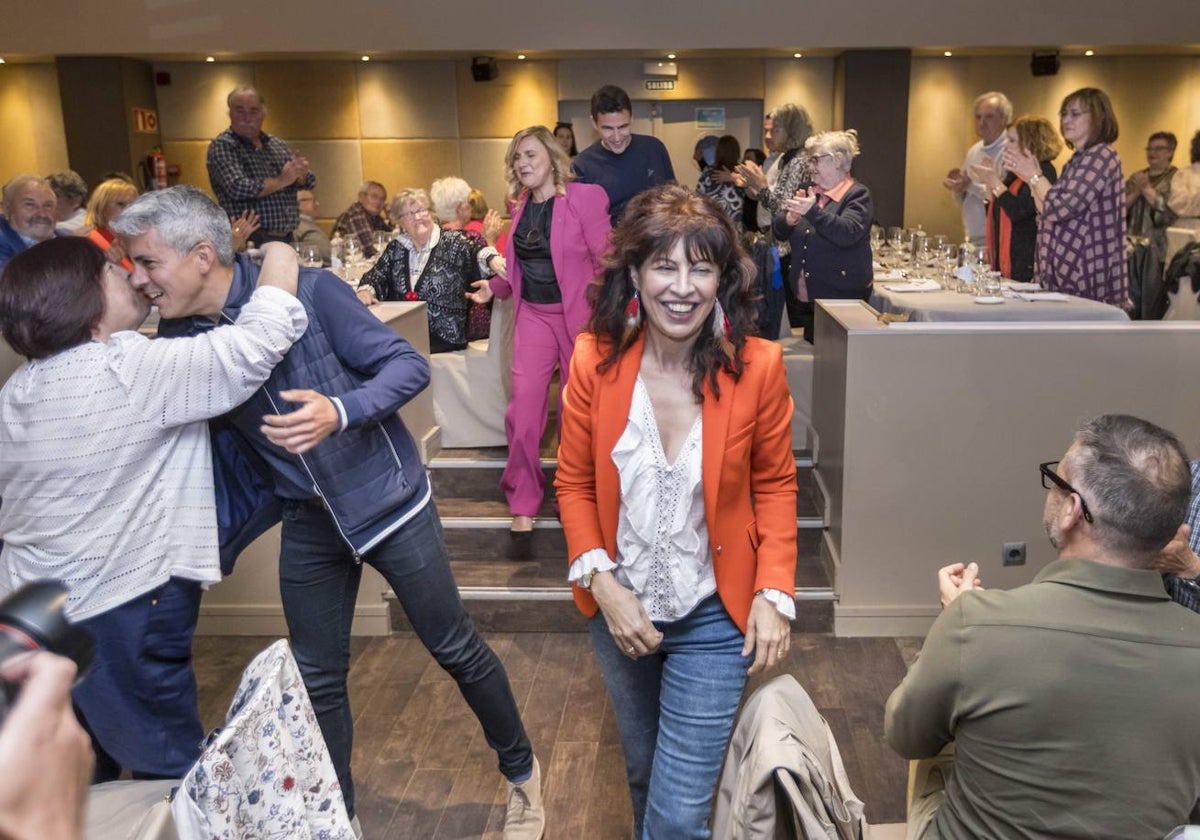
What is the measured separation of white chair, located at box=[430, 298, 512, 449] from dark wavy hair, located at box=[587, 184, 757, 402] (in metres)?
2.77

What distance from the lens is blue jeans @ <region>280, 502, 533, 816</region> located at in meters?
2.48

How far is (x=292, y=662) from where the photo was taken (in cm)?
169

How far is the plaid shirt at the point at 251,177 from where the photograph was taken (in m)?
6.26

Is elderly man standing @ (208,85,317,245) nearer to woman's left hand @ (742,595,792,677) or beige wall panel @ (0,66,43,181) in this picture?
beige wall panel @ (0,66,43,181)

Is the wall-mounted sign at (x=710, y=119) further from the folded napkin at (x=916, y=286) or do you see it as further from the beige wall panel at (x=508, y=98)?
the folded napkin at (x=916, y=286)

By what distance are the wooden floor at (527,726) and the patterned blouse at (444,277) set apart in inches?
59.2

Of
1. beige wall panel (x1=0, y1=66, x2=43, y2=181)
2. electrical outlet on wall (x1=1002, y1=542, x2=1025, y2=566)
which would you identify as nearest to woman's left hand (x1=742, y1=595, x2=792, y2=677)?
electrical outlet on wall (x1=1002, y1=542, x2=1025, y2=566)

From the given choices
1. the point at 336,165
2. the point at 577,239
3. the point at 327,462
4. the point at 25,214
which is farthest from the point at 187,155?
the point at 327,462

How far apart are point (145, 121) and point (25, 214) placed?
4.73 m

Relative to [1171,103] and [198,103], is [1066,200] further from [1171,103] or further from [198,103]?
[198,103]

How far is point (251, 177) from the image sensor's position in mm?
6418

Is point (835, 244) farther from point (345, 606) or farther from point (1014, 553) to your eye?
point (345, 606)

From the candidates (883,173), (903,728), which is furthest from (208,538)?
(883,173)

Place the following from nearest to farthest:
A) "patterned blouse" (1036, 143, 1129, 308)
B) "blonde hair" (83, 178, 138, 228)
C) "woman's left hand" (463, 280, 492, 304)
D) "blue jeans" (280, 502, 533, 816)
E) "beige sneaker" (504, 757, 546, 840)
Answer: "blue jeans" (280, 502, 533, 816)
"beige sneaker" (504, 757, 546, 840)
"patterned blouse" (1036, 143, 1129, 308)
"woman's left hand" (463, 280, 492, 304)
"blonde hair" (83, 178, 138, 228)
